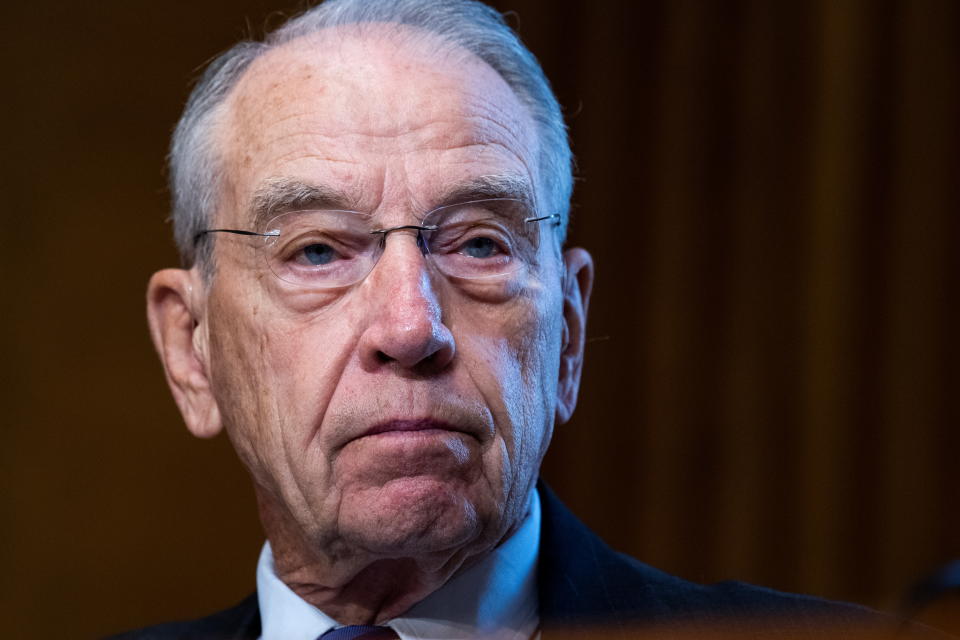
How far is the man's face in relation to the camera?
5.70 ft

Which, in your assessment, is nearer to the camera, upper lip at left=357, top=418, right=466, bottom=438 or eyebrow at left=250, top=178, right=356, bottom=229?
upper lip at left=357, top=418, right=466, bottom=438

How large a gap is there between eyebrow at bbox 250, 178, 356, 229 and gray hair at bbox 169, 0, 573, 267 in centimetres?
15

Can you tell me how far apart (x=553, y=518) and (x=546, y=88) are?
0.74 meters

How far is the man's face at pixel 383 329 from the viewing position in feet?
5.70

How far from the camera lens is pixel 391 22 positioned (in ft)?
6.67

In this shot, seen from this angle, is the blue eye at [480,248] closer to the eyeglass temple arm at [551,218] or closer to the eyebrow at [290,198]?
the eyeglass temple arm at [551,218]

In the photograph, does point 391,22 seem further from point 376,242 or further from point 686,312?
point 686,312

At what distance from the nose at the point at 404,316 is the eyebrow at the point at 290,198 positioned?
105mm

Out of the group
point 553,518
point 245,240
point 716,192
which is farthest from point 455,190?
point 716,192

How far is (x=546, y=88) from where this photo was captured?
2.13 metres

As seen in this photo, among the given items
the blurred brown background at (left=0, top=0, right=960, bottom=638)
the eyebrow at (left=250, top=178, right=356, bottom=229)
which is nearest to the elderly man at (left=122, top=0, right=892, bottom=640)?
the eyebrow at (left=250, top=178, right=356, bottom=229)

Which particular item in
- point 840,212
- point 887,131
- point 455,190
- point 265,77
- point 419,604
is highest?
point 265,77

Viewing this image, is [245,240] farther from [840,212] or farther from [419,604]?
[840,212]

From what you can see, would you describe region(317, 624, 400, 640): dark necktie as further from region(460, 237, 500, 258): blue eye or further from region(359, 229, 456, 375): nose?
region(460, 237, 500, 258): blue eye
